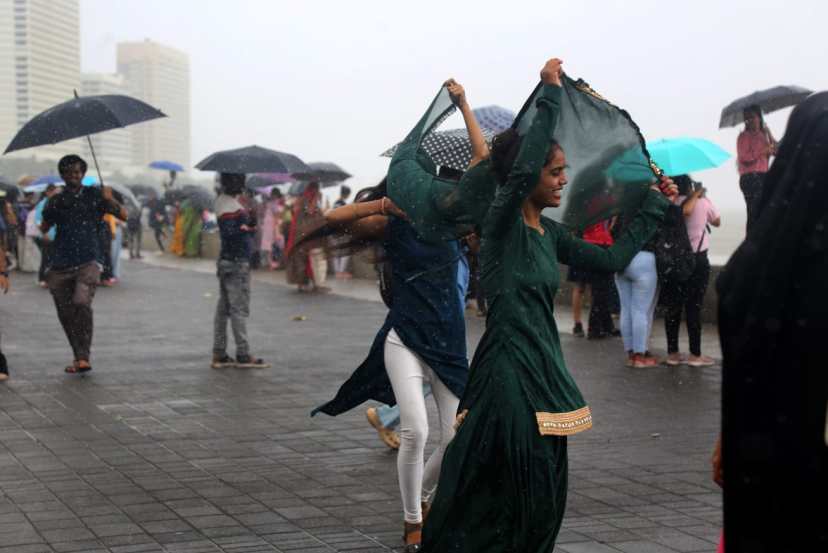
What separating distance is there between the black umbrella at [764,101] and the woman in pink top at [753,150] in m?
0.52

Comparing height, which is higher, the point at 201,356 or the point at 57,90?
the point at 57,90

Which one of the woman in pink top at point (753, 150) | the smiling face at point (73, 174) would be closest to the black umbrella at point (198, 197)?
the woman in pink top at point (753, 150)

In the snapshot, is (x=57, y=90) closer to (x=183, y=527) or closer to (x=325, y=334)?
(x=325, y=334)

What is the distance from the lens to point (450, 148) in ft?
18.2

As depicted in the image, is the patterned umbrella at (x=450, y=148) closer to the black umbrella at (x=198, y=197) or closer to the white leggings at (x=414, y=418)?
the white leggings at (x=414, y=418)


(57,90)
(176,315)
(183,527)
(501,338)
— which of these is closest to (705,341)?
(176,315)

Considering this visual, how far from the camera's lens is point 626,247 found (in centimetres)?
482

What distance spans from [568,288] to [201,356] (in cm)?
625

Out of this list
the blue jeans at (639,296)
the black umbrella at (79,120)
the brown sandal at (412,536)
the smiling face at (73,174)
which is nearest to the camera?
the brown sandal at (412,536)

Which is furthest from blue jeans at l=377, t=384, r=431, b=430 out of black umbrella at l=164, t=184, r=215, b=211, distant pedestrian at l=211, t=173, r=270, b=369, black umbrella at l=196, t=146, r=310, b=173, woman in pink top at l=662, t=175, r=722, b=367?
black umbrella at l=164, t=184, r=215, b=211

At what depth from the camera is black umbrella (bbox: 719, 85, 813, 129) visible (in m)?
15.2

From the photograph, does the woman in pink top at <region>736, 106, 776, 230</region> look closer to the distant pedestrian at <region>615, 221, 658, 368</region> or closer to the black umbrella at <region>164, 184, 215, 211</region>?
the distant pedestrian at <region>615, 221, 658, 368</region>

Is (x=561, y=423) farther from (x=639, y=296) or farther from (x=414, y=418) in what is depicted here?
(x=639, y=296)

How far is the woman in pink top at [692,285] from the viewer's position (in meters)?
11.9
